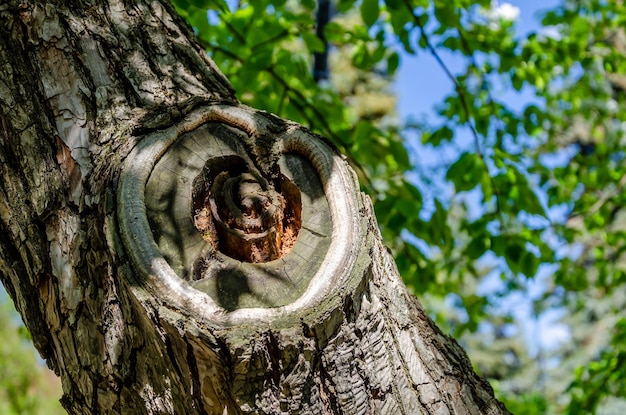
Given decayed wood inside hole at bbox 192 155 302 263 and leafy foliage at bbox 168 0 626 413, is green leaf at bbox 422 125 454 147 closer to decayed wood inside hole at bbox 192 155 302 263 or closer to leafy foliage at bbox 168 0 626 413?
leafy foliage at bbox 168 0 626 413

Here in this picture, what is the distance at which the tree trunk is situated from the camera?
4.05 feet

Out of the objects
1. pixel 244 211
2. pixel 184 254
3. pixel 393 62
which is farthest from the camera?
pixel 393 62

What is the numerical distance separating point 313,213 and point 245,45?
254cm

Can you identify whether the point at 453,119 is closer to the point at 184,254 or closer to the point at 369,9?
the point at 369,9

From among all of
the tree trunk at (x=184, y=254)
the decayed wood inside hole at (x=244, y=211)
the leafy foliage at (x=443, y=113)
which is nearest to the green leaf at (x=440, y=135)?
the leafy foliage at (x=443, y=113)

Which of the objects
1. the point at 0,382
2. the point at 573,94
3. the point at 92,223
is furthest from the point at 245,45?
the point at 0,382

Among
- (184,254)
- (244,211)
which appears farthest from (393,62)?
(184,254)

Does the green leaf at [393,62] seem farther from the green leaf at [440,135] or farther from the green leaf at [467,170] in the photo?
the green leaf at [467,170]

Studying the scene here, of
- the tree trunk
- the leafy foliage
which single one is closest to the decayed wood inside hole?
the tree trunk

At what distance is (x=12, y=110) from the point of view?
1.53 m

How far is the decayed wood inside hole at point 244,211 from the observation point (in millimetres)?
1380

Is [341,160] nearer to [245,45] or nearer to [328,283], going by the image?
[328,283]

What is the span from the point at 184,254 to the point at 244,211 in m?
0.19

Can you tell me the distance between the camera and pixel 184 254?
51.4 inches
